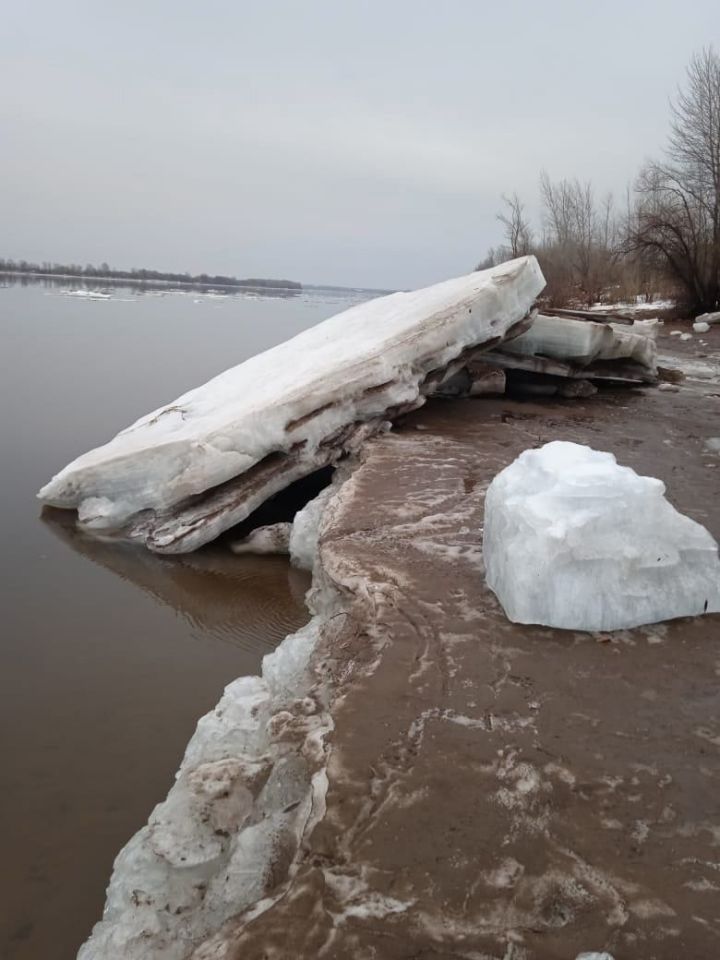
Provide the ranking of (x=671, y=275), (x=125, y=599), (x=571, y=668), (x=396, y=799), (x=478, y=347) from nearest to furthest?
(x=396, y=799)
(x=571, y=668)
(x=125, y=599)
(x=478, y=347)
(x=671, y=275)

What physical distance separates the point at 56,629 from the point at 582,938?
3.77m

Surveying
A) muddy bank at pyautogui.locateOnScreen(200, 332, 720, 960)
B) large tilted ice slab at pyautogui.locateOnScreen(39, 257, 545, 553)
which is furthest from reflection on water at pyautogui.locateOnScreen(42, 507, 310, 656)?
muddy bank at pyautogui.locateOnScreen(200, 332, 720, 960)

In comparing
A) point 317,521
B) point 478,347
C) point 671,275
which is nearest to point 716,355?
point 671,275

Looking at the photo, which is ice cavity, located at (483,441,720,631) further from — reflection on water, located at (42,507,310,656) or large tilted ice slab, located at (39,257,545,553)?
large tilted ice slab, located at (39,257,545,553)

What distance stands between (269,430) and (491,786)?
393 centimetres

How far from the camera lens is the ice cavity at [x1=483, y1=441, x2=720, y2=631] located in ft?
8.84

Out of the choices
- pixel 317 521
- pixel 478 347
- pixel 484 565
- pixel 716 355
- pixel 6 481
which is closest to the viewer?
pixel 484 565

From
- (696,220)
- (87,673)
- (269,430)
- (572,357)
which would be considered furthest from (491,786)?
(696,220)

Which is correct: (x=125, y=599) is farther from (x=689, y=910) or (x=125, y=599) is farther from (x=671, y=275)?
(x=671, y=275)

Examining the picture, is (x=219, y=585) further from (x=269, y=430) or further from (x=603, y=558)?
(x=603, y=558)

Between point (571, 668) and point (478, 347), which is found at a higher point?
point (478, 347)

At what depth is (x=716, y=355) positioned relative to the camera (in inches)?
516

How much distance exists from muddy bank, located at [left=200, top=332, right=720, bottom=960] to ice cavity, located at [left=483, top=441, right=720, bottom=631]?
9 centimetres

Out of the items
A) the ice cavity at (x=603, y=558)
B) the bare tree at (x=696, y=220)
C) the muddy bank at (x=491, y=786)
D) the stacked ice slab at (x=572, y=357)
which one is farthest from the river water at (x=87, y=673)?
the bare tree at (x=696, y=220)
